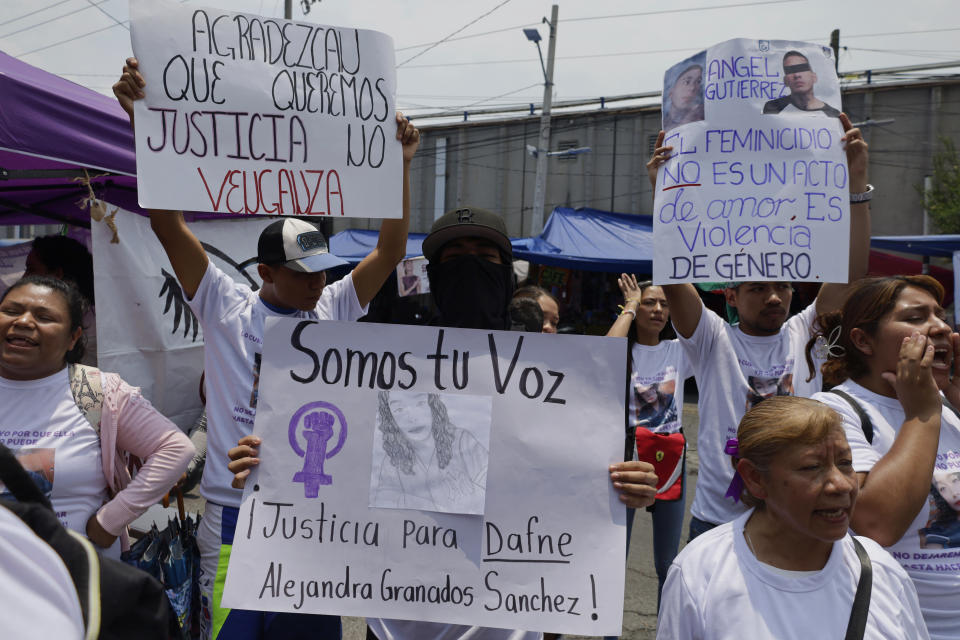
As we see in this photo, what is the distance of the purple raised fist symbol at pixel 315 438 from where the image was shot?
190cm

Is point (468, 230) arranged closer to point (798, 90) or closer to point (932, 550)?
point (798, 90)

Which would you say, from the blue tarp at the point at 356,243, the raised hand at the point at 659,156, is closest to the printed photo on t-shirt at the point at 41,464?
the raised hand at the point at 659,156

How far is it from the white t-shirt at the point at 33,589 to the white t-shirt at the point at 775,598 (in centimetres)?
128

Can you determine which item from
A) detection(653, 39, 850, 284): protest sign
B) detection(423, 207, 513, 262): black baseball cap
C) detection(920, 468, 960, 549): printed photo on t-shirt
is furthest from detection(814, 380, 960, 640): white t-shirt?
detection(423, 207, 513, 262): black baseball cap

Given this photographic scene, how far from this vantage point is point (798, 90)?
2793 millimetres

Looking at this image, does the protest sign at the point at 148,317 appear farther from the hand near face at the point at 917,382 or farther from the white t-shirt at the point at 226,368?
the hand near face at the point at 917,382

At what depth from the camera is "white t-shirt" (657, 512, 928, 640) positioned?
161cm

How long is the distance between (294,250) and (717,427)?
6.14 ft

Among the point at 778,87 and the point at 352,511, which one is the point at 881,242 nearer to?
the point at 778,87

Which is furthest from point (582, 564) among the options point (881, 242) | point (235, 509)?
point (881, 242)

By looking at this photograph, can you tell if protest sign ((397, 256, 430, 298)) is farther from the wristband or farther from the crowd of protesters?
the wristband

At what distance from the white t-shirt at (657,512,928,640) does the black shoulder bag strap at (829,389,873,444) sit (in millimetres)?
358

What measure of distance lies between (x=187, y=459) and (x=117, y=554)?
0.39 m

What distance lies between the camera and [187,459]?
2715mm
